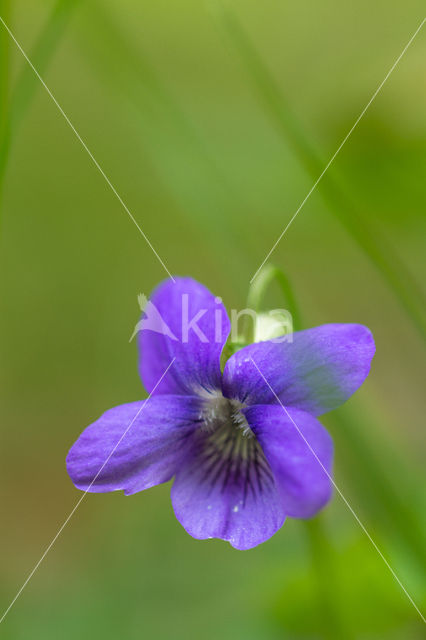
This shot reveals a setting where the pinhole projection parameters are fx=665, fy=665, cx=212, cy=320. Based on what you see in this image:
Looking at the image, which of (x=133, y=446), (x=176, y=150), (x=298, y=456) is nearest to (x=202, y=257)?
(x=176, y=150)

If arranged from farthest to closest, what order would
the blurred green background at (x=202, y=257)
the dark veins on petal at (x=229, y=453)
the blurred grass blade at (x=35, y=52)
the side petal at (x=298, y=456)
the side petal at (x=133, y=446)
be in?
the blurred green background at (x=202, y=257) < the blurred grass blade at (x=35, y=52) < the dark veins on petal at (x=229, y=453) < the side petal at (x=133, y=446) < the side petal at (x=298, y=456)

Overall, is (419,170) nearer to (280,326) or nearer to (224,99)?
(280,326)

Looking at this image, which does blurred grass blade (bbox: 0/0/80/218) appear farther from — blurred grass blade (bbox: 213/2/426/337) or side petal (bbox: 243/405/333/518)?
side petal (bbox: 243/405/333/518)

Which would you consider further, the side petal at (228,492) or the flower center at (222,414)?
the flower center at (222,414)

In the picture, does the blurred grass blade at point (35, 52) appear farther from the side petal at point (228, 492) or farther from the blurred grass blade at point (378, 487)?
the blurred grass blade at point (378, 487)

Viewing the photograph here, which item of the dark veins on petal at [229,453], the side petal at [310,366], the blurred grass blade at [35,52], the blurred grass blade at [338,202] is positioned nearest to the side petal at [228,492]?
the dark veins on petal at [229,453]

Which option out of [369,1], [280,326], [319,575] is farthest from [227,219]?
[369,1]

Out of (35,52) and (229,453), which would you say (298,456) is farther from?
(35,52)
